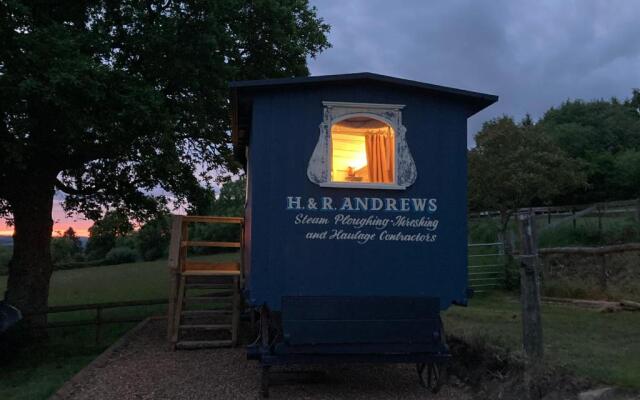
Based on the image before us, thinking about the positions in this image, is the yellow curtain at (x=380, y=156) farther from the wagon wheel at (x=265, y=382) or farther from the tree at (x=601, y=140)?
the tree at (x=601, y=140)

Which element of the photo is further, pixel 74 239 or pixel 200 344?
pixel 74 239

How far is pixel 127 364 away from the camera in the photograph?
860 centimetres

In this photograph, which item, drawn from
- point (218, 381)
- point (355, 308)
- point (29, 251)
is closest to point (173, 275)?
point (218, 381)

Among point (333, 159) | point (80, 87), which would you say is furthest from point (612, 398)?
Answer: point (80, 87)

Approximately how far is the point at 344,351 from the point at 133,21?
703 cm

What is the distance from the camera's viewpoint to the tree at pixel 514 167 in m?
19.5

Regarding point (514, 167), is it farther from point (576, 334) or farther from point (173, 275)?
point (173, 275)

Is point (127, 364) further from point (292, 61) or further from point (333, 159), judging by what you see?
point (292, 61)

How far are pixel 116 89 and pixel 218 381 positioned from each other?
4.88 meters

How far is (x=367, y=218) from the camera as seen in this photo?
6.68 m

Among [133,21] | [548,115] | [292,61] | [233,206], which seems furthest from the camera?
[548,115]

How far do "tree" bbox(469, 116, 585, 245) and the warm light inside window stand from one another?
13.1 m

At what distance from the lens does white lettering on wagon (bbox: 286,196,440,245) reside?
6.61 meters

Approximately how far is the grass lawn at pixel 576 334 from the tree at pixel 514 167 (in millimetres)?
7883
